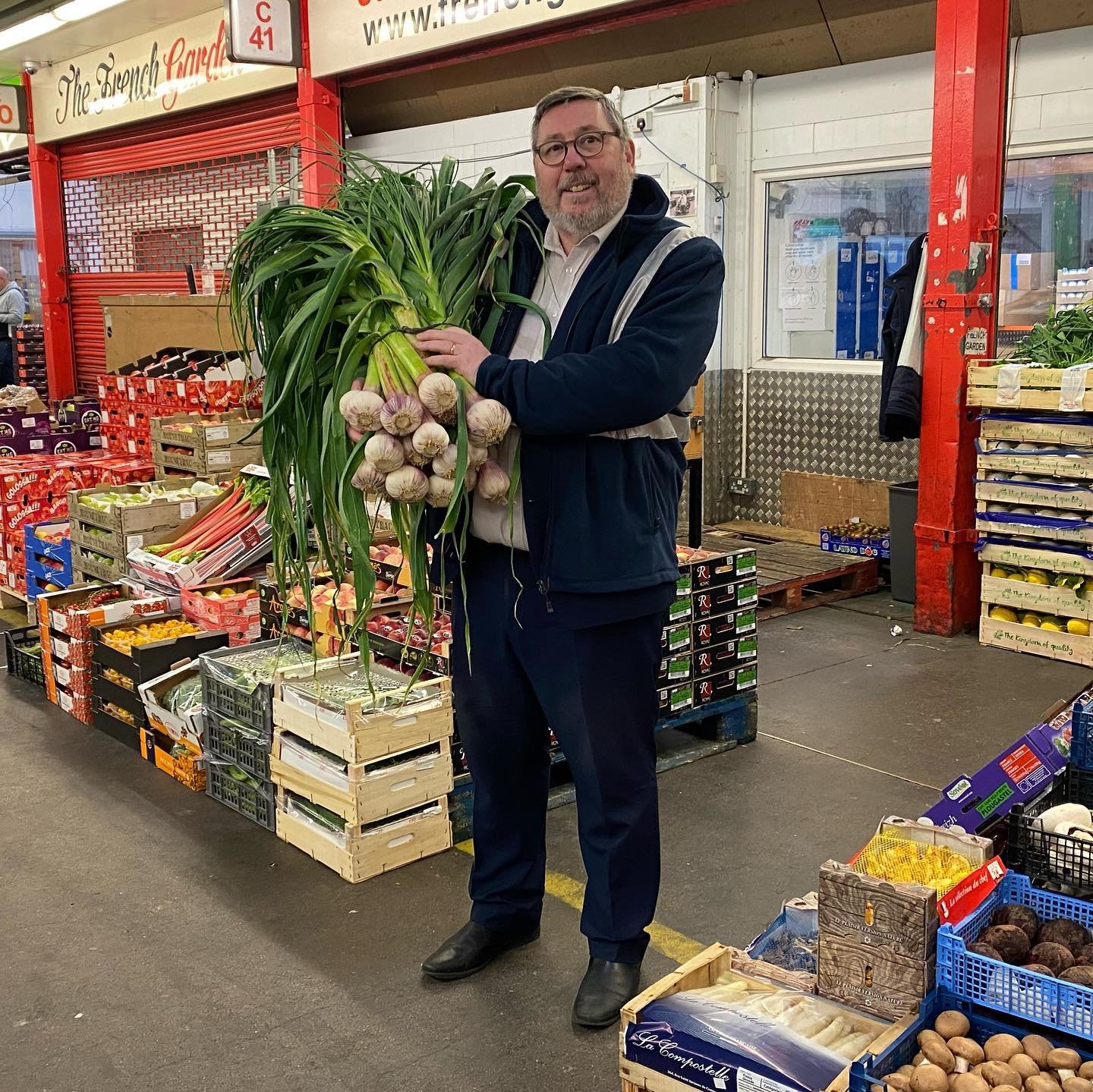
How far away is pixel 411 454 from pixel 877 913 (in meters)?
1.40

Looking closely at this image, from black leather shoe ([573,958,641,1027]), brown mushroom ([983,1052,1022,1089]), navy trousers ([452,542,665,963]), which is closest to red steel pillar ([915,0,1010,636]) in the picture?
navy trousers ([452,542,665,963])

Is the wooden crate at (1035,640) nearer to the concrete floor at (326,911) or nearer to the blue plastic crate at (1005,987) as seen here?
the concrete floor at (326,911)

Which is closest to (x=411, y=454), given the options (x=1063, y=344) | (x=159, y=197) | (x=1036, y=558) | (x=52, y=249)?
(x=1036, y=558)

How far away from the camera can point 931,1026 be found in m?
2.47

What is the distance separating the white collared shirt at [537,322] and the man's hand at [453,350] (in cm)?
14

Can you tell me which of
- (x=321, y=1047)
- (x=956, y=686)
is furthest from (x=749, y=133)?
(x=321, y=1047)

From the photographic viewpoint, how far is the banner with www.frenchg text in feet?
27.4

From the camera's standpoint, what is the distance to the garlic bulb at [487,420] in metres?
2.78

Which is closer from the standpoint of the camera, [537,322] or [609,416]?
[609,416]

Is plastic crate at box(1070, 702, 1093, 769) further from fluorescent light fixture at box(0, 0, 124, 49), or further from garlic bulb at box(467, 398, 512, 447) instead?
fluorescent light fixture at box(0, 0, 124, 49)

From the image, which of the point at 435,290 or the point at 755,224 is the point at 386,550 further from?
the point at 755,224

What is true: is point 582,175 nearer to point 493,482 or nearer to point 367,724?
point 493,482

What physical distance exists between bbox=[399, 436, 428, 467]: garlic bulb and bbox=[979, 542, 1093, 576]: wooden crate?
460 centimetres

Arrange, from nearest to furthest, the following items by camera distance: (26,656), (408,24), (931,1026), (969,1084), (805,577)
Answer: (969,1084) → (931,1026) → (26,656) → (805,577) → (408,24)
